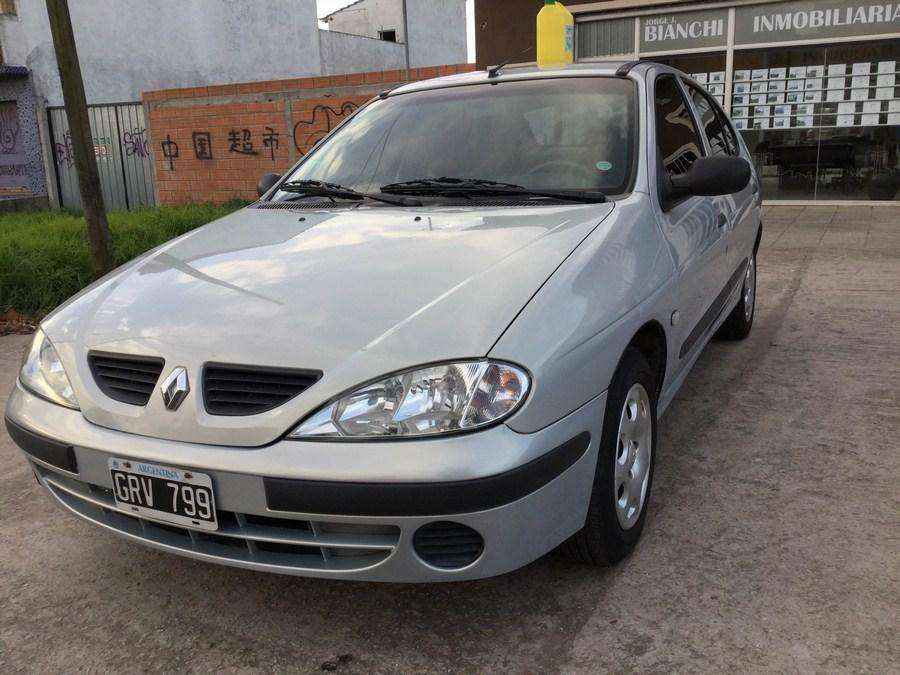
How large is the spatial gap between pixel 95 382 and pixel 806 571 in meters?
2.05

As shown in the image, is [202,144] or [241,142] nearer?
[241,142]

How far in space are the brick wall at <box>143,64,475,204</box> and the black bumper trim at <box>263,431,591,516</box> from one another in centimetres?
966

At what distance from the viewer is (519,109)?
305 cm

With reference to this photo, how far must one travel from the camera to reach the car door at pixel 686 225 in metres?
2.78

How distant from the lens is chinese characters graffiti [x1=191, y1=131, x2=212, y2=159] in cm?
1218

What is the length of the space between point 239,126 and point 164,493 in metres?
10.9

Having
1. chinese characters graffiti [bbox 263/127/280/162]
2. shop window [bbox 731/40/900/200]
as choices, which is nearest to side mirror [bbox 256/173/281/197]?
chinese characters graffiti [bbox 263/127/280/162]

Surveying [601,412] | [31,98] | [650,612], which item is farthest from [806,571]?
[31,98]

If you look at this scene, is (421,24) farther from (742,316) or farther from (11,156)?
(742,316)

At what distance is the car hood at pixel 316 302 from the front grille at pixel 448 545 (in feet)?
1.27

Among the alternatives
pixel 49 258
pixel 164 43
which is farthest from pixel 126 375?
Result: pixel 164 43

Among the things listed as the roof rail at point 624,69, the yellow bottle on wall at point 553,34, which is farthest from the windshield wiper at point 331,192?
the yellow bottle on wall at point 553,34

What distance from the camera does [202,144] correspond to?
12258 mm

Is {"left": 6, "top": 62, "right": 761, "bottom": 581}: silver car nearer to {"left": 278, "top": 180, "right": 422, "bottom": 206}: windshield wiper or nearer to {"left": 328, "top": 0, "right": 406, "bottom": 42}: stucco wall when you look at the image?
{"left": 278, "top": 180, "right": 422, "bottom": 206}: windshield wiper
